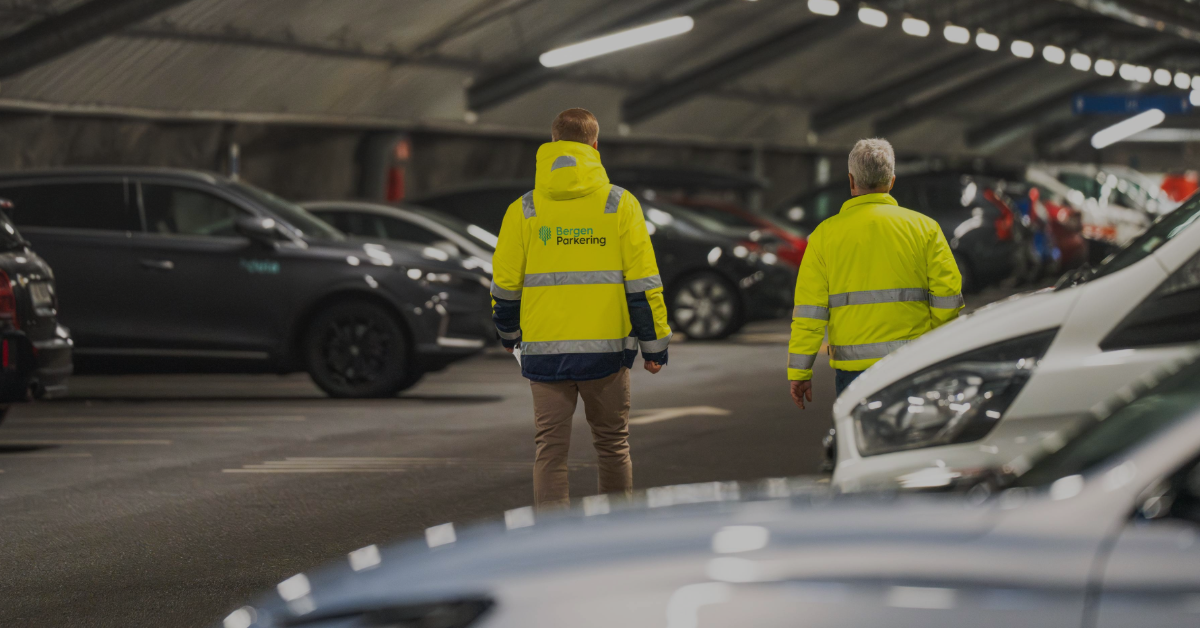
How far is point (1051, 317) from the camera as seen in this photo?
4.81m

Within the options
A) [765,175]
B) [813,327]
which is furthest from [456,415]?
[765,175]

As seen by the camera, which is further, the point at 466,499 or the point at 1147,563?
the point at 466,499

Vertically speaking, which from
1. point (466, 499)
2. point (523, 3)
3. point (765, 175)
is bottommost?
point (466, 499)

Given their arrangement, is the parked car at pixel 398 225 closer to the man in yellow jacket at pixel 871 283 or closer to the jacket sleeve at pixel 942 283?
the man in yellow jacket at pixel 871 283

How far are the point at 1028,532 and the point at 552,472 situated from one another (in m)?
3.70

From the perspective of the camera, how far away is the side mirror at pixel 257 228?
11.1 meters

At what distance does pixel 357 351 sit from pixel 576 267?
5994 millimetres

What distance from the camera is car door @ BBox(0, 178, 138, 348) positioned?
36.5 feet

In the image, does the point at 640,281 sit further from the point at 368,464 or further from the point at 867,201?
the point at 368,464

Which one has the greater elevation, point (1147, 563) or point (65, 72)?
point (65, 72)

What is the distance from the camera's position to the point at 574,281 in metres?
5.70

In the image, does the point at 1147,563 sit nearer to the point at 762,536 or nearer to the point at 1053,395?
the point at 762,536

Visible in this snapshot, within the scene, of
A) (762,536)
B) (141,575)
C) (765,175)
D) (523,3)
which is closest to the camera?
(762,536)

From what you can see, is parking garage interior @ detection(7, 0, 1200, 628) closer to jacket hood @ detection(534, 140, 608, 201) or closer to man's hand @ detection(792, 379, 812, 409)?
jacket hood @ detection(534, 140, 608, 201)
